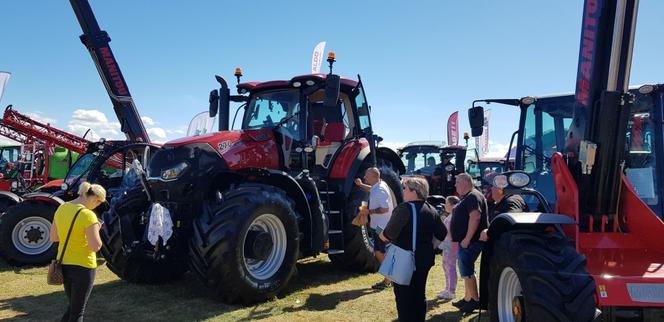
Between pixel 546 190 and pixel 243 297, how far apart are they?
3.55m

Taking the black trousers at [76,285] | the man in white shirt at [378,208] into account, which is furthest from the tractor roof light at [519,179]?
the black trousers at [76,285]

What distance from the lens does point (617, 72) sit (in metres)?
3.53

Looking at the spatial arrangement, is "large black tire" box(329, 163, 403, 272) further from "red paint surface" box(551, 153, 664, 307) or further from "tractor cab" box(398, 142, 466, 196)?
"tractor cab" box(398, 142, 466, 196)

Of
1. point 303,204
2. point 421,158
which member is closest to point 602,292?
point 303,204

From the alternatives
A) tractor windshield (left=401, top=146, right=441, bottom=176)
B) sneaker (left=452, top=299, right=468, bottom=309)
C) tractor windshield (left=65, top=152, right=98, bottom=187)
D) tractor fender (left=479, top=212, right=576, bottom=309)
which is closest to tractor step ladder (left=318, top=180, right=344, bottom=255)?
sneaker (left=452, top=299, right=468, bottom=309)

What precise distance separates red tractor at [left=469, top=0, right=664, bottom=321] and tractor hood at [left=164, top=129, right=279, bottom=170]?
3317 mm

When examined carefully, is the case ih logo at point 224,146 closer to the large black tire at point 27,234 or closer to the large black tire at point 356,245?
the large black tire at point 356,245

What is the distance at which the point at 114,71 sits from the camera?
38.0 feet

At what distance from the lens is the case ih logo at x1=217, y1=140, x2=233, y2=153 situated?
6184 mm

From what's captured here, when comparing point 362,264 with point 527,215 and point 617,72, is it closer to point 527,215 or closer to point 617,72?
point 527,215

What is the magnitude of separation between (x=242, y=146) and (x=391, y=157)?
9.55 ft

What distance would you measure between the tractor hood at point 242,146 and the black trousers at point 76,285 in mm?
2246

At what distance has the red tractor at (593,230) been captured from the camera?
3125 mm

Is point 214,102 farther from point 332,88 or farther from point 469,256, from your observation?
point 469,256
